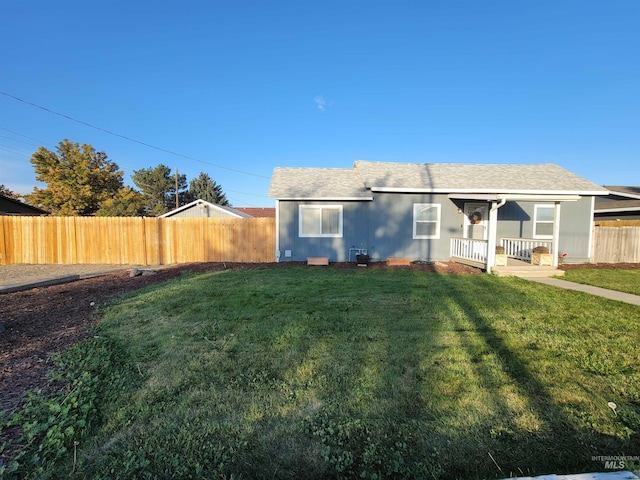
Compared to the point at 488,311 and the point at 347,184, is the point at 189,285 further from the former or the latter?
the point at 347,184

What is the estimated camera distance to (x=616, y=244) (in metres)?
12.7

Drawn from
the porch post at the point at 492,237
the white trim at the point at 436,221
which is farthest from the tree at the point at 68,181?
the porch post at the point at 492,237

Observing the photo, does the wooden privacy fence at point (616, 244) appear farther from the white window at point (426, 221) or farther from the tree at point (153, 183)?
the tree at point (153, 183)

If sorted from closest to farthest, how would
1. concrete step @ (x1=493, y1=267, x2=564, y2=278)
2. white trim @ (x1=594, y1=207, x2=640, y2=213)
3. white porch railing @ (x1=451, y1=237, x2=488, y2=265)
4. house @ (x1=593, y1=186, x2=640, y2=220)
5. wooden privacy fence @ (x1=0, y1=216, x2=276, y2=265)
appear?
concrete step @ (x1=493, y1=267, x2=564, y2=278) → white porch railing @ (x1=451, y1=237, x2=488, y2=265) → wooden privacy fence @ (x1=0, y1=216, x2=276, y2=265) → white trim @ (x1=594, y1=207, x2=640, y2=213) → house @ (x1=593, y1=186, x2=640, y2=220)

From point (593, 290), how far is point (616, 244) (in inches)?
298

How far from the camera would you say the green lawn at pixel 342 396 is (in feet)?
6.72

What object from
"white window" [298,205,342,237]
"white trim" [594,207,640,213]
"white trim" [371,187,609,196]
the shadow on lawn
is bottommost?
the shadow on lawn

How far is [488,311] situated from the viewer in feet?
18.2

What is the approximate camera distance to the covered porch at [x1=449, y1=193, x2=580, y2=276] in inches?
389

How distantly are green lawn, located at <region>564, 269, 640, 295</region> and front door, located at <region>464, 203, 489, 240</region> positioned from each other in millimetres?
3087

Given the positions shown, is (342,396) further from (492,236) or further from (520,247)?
(520,247)

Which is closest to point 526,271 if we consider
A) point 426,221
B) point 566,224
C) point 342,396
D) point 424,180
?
point 426,221

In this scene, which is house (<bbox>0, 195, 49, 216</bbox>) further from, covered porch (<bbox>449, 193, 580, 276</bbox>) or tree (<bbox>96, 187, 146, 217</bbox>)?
covered porch (<bbox>449, 193, 580, 276</bbox>)

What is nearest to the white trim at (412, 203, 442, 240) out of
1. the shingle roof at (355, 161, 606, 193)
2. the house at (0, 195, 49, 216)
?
the shingle roof at (355, 161, 606, 193)
